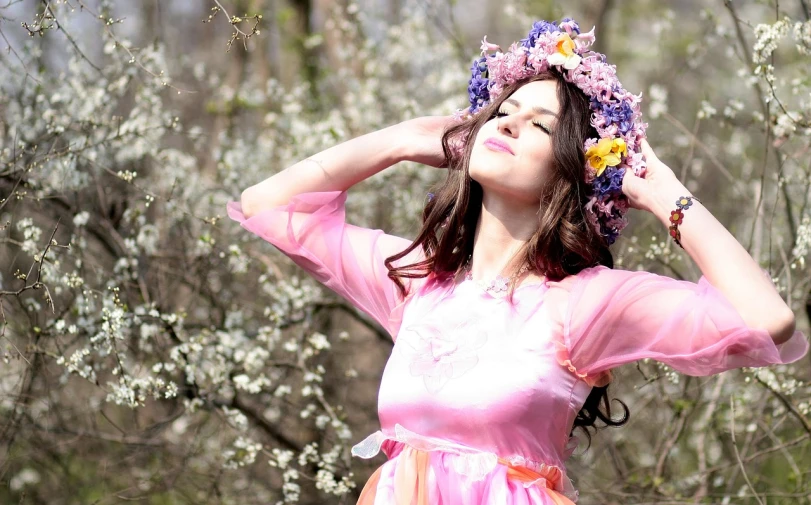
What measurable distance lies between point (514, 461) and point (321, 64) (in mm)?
4199

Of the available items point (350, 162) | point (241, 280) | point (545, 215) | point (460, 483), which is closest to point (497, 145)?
point (545, 215)

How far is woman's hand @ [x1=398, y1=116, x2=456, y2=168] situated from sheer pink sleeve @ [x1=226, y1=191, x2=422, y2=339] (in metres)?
0.24

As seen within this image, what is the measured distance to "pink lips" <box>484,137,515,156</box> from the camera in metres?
2.26

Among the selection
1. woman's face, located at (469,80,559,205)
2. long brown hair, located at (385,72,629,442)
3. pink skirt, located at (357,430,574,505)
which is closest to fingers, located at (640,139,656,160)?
long brown hair, located at (385,72,629,442)

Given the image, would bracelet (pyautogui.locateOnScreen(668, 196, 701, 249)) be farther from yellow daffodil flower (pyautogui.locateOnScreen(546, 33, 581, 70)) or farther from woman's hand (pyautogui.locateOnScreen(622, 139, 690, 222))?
yellow daffodil flower (pyautogui.locateOnScreen(546, 33, 581, 70))

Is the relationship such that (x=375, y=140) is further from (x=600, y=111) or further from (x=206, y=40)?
(x=206, y=40)

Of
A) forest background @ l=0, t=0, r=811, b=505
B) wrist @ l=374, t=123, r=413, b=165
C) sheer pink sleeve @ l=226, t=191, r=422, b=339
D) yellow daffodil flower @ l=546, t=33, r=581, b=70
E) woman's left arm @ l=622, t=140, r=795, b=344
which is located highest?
yellow daffodil flower @ l=546, t=33, r=581, b=70

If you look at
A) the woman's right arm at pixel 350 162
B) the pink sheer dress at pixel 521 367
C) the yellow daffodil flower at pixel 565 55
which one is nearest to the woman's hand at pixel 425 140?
the woman's right arm at pixel 350 162

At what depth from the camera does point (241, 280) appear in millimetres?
4309

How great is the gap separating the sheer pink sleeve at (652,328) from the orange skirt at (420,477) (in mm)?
247

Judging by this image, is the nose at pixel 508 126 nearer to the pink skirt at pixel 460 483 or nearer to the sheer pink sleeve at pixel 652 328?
the sheer pink sleeve at pixel 652 328

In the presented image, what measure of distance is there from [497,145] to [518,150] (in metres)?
0.05

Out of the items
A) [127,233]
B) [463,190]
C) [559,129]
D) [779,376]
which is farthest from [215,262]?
[779,376]

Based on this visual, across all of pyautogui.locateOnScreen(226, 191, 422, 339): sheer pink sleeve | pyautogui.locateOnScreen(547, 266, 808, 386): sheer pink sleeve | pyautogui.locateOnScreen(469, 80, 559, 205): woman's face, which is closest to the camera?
pyautogui.locateOnScreen(547, 266, 808, 386): sheer pink sleeve
